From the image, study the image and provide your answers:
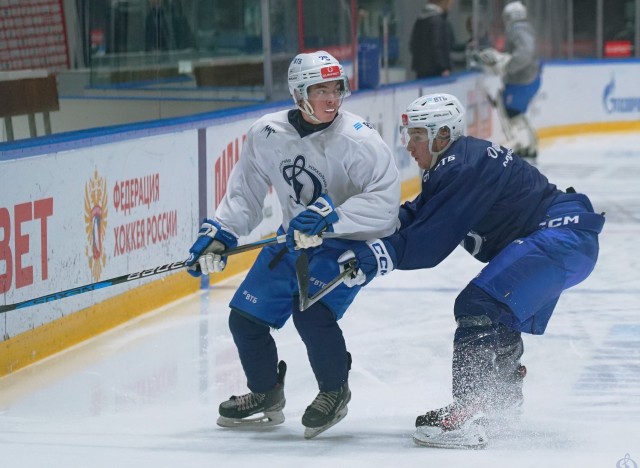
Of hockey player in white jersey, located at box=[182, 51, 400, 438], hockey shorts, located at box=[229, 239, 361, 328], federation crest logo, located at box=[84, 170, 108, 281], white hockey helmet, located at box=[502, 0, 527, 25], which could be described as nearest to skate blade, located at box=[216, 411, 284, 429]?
hockey player in white jersey, located at box=[182, 51, 400, 438]

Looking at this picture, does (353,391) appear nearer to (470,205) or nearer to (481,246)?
(481,246)

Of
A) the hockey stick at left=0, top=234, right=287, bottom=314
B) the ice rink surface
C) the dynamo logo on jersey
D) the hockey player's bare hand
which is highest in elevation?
the dynamo logo on jersey

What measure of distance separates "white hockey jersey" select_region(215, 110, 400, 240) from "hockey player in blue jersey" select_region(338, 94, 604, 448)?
8cm

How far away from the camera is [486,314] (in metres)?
3.33

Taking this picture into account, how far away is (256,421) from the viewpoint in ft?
12.0

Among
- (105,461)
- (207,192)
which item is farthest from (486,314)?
(207,192)

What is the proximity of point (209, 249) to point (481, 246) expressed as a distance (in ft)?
2.50

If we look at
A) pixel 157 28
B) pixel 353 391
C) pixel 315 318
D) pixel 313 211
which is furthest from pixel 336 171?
pixel 157 28

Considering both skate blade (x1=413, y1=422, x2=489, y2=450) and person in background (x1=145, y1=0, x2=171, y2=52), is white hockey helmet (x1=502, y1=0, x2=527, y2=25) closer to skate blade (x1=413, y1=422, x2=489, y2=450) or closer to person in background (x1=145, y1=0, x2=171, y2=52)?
person in background (x1=145, y1=0, x2=171, y2=52)

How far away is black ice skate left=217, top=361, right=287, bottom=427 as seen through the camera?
3621mm

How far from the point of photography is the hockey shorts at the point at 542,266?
3.36 m

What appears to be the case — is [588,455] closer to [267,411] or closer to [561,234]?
[561,234]

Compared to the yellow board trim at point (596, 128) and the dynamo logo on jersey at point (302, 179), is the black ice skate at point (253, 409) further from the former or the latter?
the yellow board trim at point (596, 128)

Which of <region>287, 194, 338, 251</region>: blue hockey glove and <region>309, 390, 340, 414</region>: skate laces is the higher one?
<region>287, 194, 338, 251</region>: blue hockey glove
